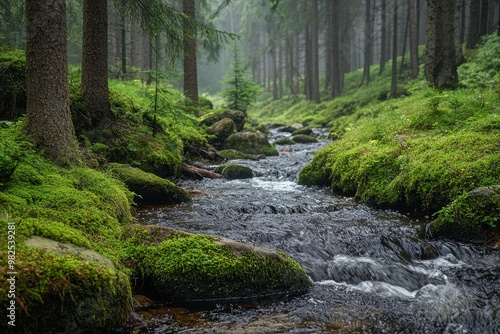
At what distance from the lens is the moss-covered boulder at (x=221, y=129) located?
16266 millimetres

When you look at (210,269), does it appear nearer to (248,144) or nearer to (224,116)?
(248,144)

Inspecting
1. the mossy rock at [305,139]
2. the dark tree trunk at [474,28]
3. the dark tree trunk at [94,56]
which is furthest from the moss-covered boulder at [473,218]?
the dark tree trunk at [474,28]

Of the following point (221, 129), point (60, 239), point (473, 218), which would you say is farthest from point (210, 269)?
point (221, 129)

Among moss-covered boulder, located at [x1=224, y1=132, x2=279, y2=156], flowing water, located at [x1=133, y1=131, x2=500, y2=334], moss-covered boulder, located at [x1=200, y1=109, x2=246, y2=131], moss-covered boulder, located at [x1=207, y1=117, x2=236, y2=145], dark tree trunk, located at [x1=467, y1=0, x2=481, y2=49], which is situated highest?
dark tree trunk, located at [x1=467, y1=0, x2=481, y2=49]

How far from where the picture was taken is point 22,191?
4.46 m

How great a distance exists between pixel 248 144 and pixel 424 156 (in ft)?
30.8

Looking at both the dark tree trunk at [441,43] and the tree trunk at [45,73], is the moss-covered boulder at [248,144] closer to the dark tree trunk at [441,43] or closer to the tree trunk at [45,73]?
the dark tree trunk at [441,43]

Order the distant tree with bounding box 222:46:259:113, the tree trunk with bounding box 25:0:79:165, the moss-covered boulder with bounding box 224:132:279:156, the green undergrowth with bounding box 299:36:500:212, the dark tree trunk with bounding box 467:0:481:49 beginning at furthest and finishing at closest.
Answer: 1. the dark tree trunk with bounding box 467:0:481:49
2. the distant tree with bounding box 222:46:259:113
3. the moss-covered boulder with bounding box 224:132:279:156
4. the green undergrowth with bounding box 299:36:500:212
5. the tree trunk with bounding box 25:0:79:165

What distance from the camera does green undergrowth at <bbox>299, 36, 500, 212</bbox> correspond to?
270 inches

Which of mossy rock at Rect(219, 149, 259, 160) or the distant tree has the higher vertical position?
the distant tree

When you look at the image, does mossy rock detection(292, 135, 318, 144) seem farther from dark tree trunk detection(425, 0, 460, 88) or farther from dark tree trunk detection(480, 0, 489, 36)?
dark tree trunk detection(480, 0, 489, 36)

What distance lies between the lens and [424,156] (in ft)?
25.6

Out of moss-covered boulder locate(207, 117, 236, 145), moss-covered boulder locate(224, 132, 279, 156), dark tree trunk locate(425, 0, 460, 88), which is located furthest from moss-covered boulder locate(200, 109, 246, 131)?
dark tree trunk locate(425, 0, 460, 88)

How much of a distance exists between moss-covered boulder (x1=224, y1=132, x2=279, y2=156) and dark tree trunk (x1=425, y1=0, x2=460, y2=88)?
6.98 m
